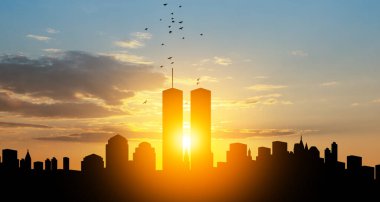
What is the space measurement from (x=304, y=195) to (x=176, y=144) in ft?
82.9

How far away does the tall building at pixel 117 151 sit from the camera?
9044 cm

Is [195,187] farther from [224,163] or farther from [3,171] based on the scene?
[3,171]

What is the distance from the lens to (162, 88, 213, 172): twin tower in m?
114

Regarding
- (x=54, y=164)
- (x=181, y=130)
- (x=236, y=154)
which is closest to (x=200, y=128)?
(x=181, y=130)

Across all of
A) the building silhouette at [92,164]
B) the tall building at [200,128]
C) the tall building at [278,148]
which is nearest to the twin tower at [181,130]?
the tall building at [200,128]

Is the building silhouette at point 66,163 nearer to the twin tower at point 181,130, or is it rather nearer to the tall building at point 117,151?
the twin tower at point 181,130

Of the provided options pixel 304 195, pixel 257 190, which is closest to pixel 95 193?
pixel 257 190

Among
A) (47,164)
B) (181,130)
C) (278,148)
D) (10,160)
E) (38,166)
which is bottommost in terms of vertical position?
(38,166)

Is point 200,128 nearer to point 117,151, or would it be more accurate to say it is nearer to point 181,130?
point 181,130

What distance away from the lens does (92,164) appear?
92812 millimetres

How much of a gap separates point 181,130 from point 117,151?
100 ft

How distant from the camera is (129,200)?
4136 inches

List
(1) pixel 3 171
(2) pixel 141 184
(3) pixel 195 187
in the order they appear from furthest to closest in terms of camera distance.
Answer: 1. (1) pixel 3 171
2. (3) pixel 195 187
3. (2) pixel 141 184

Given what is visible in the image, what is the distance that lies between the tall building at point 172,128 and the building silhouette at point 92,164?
73.2 ft
